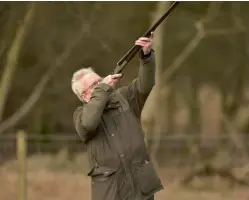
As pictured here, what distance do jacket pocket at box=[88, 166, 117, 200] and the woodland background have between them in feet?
12.5

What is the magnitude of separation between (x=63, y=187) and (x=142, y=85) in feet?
14.9

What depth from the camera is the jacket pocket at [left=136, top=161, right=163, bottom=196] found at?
335 centimetres

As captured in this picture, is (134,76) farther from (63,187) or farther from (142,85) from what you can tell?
(142,85)

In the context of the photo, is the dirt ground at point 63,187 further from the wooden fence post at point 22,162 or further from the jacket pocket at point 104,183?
the jacket pocket at point 104,183

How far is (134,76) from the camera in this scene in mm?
9945

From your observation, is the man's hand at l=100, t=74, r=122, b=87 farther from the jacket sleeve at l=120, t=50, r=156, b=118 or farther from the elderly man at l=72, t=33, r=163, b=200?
the jacket sleeve at l=120, t=50, r=156, b=118

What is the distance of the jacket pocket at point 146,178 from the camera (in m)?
3.35

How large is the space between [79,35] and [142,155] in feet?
24.1

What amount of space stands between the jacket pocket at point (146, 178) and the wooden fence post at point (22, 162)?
9.36ft

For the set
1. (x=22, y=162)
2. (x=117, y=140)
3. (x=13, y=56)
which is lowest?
(x=117, y=140)

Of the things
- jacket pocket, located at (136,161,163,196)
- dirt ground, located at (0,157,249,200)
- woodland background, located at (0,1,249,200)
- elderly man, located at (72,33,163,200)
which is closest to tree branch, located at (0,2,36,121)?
woodland background, located at (0,1,249,200)

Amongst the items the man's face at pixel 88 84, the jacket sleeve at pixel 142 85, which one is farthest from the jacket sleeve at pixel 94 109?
the jacket sleeve at pixel 142 85

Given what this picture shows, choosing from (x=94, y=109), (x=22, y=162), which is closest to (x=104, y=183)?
(x=94, y=109)

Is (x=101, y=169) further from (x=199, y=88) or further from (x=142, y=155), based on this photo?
(x=199, y=88)
